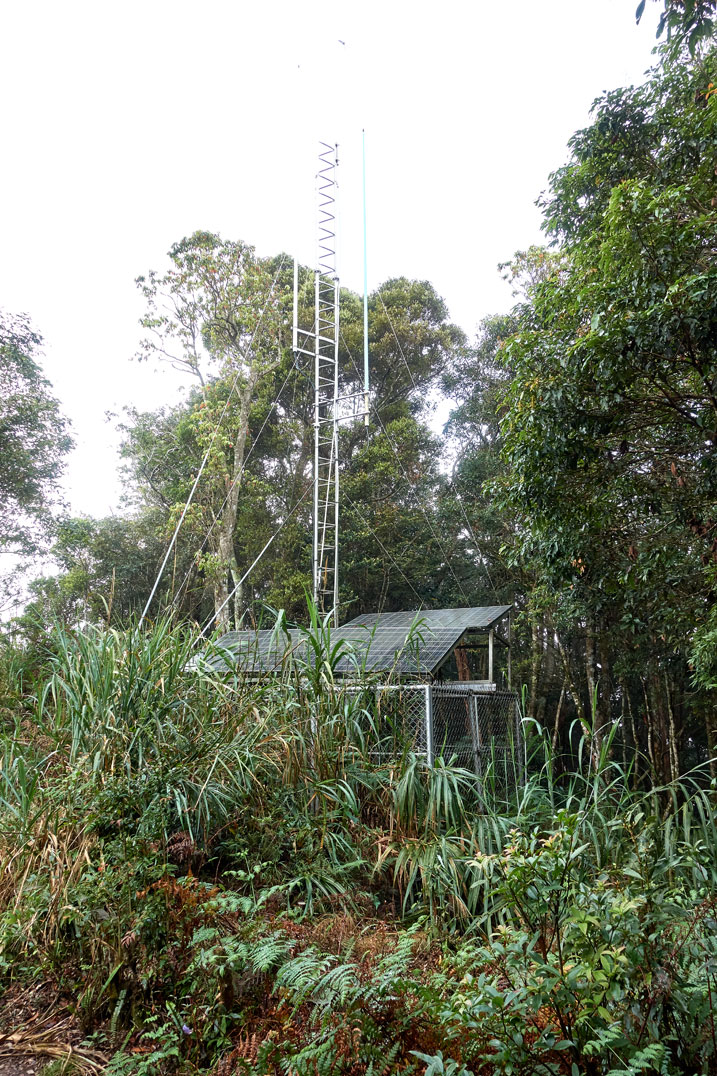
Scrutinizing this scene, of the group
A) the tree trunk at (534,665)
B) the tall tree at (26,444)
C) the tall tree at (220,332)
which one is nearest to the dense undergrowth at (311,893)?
the tree trunk at (534,665)

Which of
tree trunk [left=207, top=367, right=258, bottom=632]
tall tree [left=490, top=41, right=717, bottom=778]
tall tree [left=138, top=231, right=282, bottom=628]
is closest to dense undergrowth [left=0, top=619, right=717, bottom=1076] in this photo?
tall tree [left=490, top=41, right=717, bottom=778]

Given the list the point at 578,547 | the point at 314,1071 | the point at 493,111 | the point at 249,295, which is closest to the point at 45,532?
the point at 249,295

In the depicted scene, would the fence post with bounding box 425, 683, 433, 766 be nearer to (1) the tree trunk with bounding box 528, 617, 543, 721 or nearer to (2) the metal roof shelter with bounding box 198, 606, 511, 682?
(2) the metal roof shelter with bounding box 198, 606, 511, 682

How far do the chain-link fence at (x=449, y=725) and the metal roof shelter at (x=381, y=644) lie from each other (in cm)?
15

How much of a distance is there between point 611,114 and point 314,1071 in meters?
7.36

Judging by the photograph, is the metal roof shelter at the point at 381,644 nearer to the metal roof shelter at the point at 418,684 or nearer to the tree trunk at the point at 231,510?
the metal roof shelter at the point at 418,684

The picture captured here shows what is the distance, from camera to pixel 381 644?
6.73m

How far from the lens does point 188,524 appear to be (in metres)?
14.3

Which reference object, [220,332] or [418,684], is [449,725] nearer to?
[418,684]

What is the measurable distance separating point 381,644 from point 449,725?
4.19 ft

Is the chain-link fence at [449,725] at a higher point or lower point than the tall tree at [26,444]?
lower

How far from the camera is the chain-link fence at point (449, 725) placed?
396 cm

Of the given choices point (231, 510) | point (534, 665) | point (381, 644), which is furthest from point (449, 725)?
point (231, 510)

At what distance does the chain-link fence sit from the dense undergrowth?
0.15 metres
